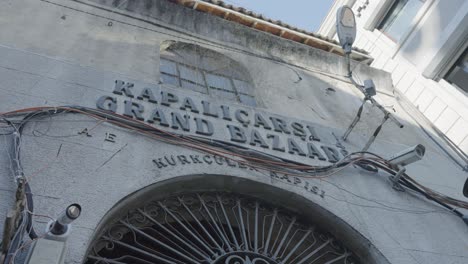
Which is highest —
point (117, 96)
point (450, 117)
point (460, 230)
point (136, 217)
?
point (450, 117)

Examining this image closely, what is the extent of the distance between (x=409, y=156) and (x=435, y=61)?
3538 mm

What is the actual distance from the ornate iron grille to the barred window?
214 cm

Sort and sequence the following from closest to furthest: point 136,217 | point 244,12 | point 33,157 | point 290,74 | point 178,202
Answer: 1. point 33,157
2. point 136,217
3. point 178,202
4. point 290,74
5. point 244,12

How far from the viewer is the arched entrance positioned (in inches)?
192

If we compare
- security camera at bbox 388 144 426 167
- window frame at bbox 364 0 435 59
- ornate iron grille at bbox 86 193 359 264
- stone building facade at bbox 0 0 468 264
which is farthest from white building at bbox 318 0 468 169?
ornate iron grille at bbox 86 193 359 264

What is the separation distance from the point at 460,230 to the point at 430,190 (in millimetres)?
606

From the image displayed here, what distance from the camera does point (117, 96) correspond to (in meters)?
5.82

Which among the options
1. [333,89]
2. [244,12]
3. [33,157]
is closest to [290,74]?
[333,89]

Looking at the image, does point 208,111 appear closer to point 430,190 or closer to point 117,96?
point 117,96

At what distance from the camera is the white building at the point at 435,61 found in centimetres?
866

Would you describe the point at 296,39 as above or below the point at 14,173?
above

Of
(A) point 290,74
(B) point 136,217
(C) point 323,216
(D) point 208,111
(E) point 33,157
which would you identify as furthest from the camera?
(A) point 290,74

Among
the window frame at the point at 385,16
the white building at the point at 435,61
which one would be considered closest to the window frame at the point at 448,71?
the white building at the point at 435,61

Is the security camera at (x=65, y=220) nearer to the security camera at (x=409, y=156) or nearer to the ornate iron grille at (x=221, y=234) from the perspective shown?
the ornate iron grille at (x=221, y=234)
